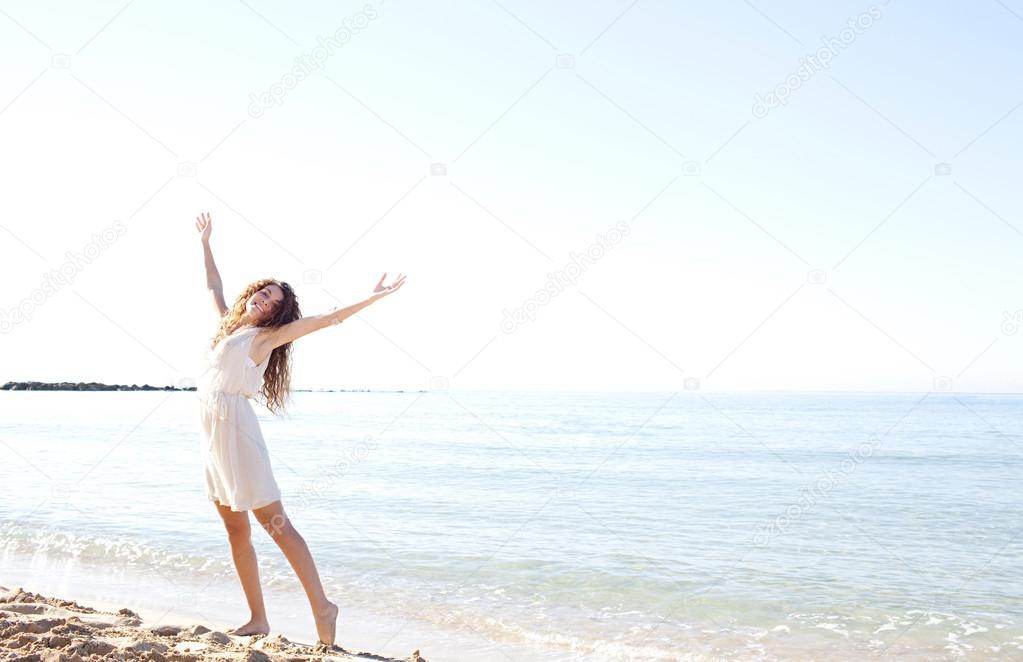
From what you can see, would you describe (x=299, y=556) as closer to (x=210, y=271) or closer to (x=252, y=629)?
(x=252, y=629)

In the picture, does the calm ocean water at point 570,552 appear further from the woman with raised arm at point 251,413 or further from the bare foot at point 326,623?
the woman with raised arm at point 251,413

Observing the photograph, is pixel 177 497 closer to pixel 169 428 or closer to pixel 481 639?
pixel 481 639

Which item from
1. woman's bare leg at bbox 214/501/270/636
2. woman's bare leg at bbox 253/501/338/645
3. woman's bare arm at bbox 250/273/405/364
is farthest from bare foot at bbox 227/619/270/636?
woman's bare arm at bbox 250/273/405/364

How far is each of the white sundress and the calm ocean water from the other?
1307 mm

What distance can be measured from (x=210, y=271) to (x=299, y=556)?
147cm

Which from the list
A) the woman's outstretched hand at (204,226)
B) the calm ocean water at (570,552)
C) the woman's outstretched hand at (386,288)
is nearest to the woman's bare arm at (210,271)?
the woman's outstretched hand at (204,226)

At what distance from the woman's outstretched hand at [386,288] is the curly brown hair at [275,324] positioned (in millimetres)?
495

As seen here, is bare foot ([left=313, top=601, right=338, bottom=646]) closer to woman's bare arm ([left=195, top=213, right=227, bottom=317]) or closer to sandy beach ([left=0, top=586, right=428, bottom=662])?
sandy beach ([left=0, top=586, right=428, bottom=662])

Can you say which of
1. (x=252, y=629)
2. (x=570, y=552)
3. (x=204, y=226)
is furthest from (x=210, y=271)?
(x=570, y=552)

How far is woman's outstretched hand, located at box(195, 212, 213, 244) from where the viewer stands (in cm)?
434

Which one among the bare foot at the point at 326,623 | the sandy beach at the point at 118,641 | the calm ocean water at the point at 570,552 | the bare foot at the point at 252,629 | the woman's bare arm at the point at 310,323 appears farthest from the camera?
the calm ocean water at the point at 570,552

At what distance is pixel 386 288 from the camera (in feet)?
12.1

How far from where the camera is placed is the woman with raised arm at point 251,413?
146 inches

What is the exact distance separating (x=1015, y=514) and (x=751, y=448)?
8.98m
